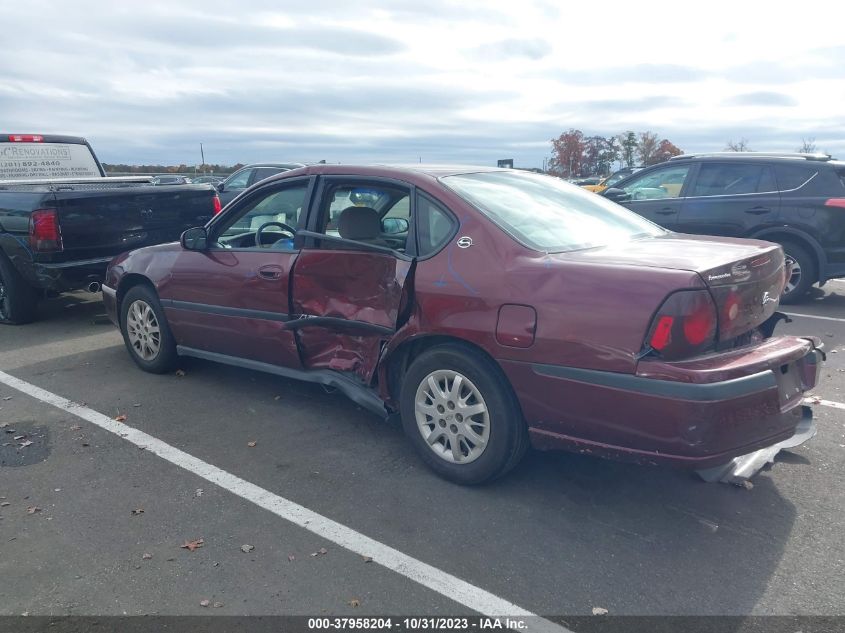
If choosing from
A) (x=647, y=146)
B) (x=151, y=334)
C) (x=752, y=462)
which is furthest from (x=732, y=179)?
(x=647, y=146)

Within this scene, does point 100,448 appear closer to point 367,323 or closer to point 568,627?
point 367,323

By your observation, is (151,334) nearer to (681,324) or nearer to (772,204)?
(681,324)

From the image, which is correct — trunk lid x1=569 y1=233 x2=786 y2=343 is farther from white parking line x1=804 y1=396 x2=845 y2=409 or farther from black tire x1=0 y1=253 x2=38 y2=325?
black tire x1=0 y1=253 x2=38 y2=325

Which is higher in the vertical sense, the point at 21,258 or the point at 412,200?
the point at 412,200

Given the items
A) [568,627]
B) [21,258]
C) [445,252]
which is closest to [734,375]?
[568,627]

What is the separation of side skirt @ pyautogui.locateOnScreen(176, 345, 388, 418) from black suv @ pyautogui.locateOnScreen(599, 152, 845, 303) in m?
4.62

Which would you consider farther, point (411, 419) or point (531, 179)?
point (531, 179)

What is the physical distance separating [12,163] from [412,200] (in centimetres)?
827

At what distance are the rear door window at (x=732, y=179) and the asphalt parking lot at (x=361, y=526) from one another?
444cm

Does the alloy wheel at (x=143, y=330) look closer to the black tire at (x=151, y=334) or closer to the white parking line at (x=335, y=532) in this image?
the black tire at (x=151, y=334)

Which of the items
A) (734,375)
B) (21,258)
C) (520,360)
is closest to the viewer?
(734,375)

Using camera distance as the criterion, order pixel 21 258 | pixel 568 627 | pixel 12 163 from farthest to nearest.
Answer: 1. pixel 12 163
2. pixel 21 258
3. pixel 568 627

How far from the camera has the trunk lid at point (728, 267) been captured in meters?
3.29

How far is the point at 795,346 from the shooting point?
3.58m
